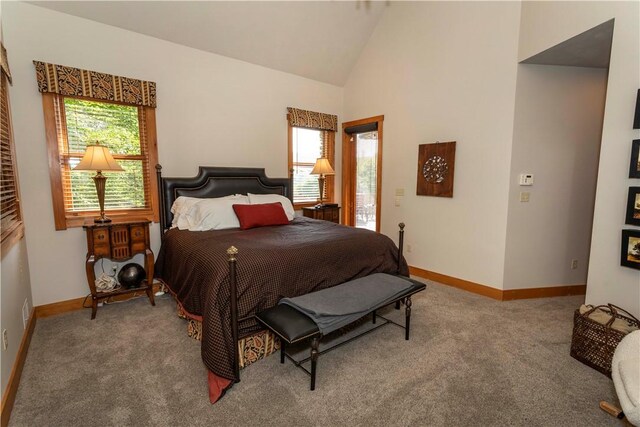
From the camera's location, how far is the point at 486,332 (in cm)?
272

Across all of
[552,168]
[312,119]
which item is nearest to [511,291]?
[552,168]

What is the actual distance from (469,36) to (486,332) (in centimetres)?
312

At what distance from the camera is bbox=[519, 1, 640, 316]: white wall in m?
2.11

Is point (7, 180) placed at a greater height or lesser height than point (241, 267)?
greater

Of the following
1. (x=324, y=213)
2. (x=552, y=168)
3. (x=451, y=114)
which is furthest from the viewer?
(x=324, y=213)

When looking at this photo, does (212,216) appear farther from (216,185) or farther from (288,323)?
(288,323)

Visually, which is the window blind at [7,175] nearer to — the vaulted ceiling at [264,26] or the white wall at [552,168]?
the vaulted ceiling at [264,26]

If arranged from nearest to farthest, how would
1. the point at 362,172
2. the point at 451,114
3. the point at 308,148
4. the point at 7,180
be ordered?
the point at 7,180
the point at 451,114
the point at 308,148
the point at 362,172

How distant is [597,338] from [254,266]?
94.5 inches

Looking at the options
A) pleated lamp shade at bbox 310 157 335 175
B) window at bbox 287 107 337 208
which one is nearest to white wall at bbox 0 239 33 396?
window at bbox 287 107 337 208

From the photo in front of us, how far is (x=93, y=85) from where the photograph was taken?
10.1 ft

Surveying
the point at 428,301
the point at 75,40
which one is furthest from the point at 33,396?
the point at 428,301

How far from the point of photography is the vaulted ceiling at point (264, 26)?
3.17 meters

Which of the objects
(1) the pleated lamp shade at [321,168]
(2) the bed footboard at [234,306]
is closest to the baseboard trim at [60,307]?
(2) the bed footboard at [234,306]
